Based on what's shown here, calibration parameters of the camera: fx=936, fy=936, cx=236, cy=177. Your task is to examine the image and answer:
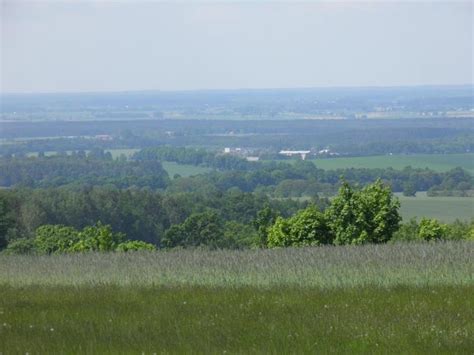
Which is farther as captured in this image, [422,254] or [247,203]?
[247,203]

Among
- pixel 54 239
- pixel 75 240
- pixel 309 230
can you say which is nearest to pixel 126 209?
pixel 54 239

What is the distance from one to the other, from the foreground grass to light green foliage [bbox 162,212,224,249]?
32.4 m

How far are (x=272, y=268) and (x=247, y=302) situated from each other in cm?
307

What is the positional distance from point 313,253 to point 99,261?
4008mm

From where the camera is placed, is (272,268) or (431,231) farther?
(431,231)

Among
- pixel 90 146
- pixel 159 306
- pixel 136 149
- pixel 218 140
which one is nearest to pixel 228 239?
pixel 159 306

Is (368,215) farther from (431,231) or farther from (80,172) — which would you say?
(80,172)

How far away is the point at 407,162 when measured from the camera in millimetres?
124938

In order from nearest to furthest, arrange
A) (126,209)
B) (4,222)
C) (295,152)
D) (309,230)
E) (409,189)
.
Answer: (309,230)
(4,222)
(126,209)
(409,189)
(295,152)

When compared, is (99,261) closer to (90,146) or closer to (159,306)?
(159,306)

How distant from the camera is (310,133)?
181 metres

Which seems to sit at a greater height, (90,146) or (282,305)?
(282,305)

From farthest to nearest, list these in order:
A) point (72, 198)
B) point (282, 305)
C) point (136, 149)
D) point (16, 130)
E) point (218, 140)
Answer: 1. point (218, 140)
2. point (136, 149)
3. point (16, 130)
4. point (72, 198)
5. point (282, 305)

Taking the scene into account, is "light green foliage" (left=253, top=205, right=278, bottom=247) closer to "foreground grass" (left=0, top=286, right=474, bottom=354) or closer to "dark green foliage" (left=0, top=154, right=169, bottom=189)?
"foreground grass" (left=0, top=286, right=474, bottom=354)
